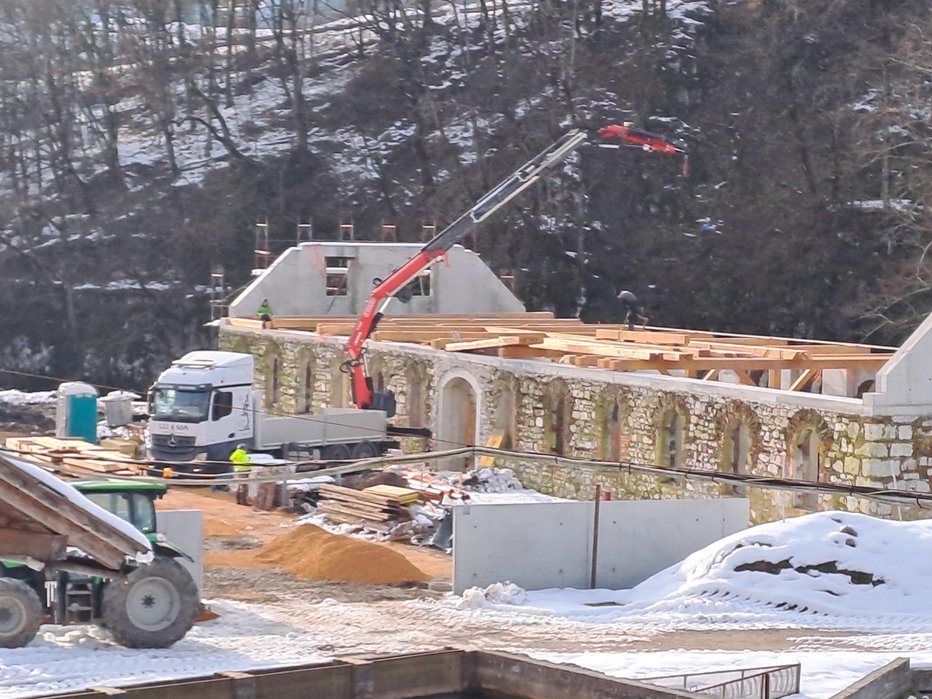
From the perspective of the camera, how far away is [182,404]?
91.9 ft

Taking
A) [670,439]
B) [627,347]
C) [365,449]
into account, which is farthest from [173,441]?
[670,439]

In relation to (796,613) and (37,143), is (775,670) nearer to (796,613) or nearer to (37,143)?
(796,613)

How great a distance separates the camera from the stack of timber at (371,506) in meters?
23.3

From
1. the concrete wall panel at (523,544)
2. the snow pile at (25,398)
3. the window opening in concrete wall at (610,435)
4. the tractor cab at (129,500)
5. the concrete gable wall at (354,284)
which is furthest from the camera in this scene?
the snow pile at (25,398)

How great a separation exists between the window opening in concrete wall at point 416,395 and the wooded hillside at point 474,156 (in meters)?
24.7

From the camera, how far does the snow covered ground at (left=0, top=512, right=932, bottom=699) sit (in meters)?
14.1

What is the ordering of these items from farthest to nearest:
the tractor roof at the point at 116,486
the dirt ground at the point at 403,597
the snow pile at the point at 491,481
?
the snow pile at the point at 491,481 < the tractor roof at the point at 116,486 < the dirt ground at the point at 403,597

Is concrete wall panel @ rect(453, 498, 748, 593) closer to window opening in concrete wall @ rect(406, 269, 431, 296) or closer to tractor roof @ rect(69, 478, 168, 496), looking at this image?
tractor roof @ rect(69, 478, 168, 496)

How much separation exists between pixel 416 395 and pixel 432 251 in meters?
3.56

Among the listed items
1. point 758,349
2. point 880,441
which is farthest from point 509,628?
point 758,349

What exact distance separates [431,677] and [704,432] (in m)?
10.1

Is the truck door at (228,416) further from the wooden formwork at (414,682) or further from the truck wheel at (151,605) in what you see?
the wooden formwork at (414,682)

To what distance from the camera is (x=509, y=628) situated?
16453mm

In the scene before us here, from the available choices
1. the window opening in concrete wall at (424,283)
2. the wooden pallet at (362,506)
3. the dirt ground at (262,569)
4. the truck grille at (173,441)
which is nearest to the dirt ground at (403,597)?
the dirt ground at (262,569)
